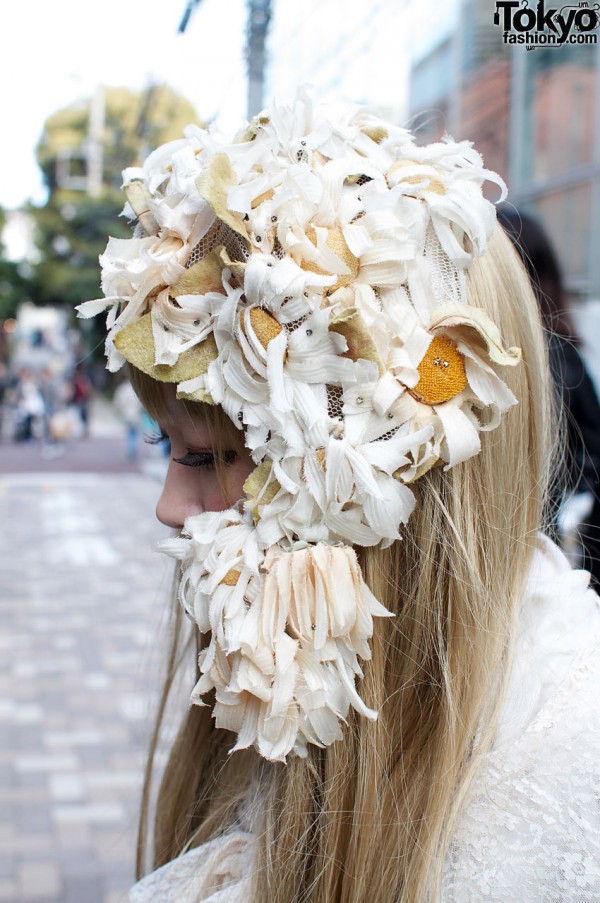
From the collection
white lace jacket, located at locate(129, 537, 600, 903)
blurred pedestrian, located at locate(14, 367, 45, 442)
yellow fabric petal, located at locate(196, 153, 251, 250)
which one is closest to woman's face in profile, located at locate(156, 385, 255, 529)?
yellow fabric petal, located at locate(196, 153, 251, 250)

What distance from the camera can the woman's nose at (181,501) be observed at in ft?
4.46

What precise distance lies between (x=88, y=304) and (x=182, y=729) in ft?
2.93

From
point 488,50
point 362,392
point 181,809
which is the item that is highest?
point 488,50

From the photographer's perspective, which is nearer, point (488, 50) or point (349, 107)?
point (349, 107)

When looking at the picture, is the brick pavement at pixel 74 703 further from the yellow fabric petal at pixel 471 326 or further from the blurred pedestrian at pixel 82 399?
the blurred pedestrian at pixel 82 399

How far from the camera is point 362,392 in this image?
119cm

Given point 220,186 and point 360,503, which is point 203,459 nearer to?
point 360,503

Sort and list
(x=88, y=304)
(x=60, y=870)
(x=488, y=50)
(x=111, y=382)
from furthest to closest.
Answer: (x=111, y=382) < (x=488, y=50) < (x=60, y=870) < (x=88, y=304)

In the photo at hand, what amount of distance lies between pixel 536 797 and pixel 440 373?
1.85 feet

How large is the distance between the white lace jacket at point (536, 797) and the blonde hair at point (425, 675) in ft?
0.14

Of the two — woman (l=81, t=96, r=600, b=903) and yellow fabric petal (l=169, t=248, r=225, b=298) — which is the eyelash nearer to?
woman (l=81, t=96, r=600, b=903)

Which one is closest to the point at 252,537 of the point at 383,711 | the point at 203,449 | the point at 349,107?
the point at 203,449

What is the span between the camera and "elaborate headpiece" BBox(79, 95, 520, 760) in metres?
1.18

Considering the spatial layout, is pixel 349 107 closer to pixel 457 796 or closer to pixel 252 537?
pixel 252 537
